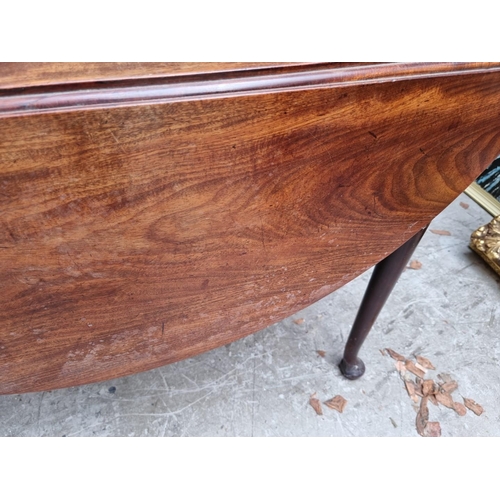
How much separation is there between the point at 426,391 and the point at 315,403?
13.1 inches

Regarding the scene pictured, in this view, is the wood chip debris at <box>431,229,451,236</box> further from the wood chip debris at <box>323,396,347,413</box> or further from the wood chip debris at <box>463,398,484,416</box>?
the wood chip debris at <box>323,396,347,413</box>

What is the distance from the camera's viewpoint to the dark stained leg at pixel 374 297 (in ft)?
3.64

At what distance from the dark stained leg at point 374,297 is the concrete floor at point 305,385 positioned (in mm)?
54

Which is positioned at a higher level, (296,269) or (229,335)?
(296,269)

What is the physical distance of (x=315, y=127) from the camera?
674 millimetres

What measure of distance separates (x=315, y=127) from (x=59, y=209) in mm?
351

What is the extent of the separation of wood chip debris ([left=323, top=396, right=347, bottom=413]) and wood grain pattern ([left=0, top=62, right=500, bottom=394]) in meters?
0.56

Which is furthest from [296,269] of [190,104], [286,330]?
[286,330]

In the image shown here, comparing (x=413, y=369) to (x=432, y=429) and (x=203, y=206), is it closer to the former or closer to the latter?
(x=432, y=429)

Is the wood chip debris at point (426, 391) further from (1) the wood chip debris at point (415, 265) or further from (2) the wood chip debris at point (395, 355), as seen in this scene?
(1) the wood chip debris at point (415, 265)

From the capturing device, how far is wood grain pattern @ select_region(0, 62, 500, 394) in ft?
1.95

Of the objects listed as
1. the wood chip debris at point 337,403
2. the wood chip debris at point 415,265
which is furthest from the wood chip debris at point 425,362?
the wood chip debris at point 415,265

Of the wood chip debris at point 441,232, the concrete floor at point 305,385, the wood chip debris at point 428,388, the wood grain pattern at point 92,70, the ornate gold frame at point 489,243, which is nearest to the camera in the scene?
the wood grain pattern at point 92,70

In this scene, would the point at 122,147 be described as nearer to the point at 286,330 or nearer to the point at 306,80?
the point at 306,80
